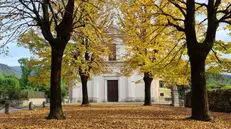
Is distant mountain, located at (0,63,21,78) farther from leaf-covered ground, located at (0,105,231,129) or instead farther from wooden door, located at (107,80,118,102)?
leaf-covered ground, located at (0,105,231,129)

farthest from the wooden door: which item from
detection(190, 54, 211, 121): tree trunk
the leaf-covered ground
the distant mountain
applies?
detection(190, 54, 211, 121): tree trunk

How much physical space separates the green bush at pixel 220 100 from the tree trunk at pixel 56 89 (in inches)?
421

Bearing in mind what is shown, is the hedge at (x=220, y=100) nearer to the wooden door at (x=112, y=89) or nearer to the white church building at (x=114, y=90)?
the white church building at (x=114, y=90)

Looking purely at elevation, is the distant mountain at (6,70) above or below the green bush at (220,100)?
above

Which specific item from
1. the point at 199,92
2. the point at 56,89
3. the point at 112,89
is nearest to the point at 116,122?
the point at 56,89

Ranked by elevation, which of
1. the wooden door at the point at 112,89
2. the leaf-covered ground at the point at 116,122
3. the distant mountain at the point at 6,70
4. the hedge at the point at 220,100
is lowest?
the leaf-covered ground at the point at 116,122

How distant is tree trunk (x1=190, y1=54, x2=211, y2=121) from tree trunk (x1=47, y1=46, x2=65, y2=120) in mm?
5607

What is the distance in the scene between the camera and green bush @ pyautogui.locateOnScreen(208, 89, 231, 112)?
1827 centimetres

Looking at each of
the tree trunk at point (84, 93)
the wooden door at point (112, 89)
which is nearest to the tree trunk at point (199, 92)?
the tree trunk at point (84, 93)

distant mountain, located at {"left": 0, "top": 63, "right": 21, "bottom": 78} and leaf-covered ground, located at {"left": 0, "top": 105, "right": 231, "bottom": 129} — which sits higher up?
distant mountain, located at {"left": 0, "top": 63, "right": 21, "bottom": 78}

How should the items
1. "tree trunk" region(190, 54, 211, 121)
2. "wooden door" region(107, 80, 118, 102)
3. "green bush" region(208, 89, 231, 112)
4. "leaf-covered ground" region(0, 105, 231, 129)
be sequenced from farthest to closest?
"wooden door" region(107, 80, 118, 102), "green bush" region(208, 89, 231, 112), "tree trunk" region(190, 54, 211, 121), "leaf-covered ground" region(0, 105, 231, 129)

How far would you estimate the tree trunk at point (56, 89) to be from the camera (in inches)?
492

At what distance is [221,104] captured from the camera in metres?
19.2

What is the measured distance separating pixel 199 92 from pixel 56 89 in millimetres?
6024
